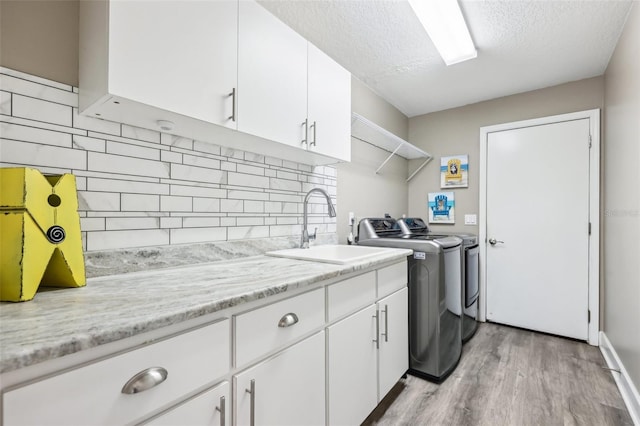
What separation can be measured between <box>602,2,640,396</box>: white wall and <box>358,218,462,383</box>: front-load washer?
0.96m

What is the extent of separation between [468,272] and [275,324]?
7.30ft

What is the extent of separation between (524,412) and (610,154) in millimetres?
2049

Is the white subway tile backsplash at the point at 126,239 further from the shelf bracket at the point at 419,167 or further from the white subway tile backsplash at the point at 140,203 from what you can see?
the shelf bracket at the point at 419,167

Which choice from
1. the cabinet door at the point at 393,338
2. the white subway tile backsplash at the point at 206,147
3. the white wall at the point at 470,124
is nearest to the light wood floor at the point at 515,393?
the cabinet door at the point at 393,338

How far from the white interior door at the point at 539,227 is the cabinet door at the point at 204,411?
3.02 m

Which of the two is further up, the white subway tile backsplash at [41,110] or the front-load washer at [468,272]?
the white subway tile backsplash at [41,110]

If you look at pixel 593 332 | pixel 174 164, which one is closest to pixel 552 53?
pixel 593 332

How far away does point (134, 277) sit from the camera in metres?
1.08

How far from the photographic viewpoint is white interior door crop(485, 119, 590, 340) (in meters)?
2.60

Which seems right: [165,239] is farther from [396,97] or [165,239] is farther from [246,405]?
[396,97]

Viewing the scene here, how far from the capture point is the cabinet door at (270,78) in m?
1.27

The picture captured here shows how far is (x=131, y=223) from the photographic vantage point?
1.18m

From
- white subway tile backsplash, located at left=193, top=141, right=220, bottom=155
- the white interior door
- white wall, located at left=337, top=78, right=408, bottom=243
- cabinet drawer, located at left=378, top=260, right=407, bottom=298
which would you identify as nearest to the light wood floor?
the white interior door

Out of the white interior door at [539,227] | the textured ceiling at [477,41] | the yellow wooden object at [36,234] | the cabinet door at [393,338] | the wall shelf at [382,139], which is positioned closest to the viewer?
the yellow wooden object at [36,234]
